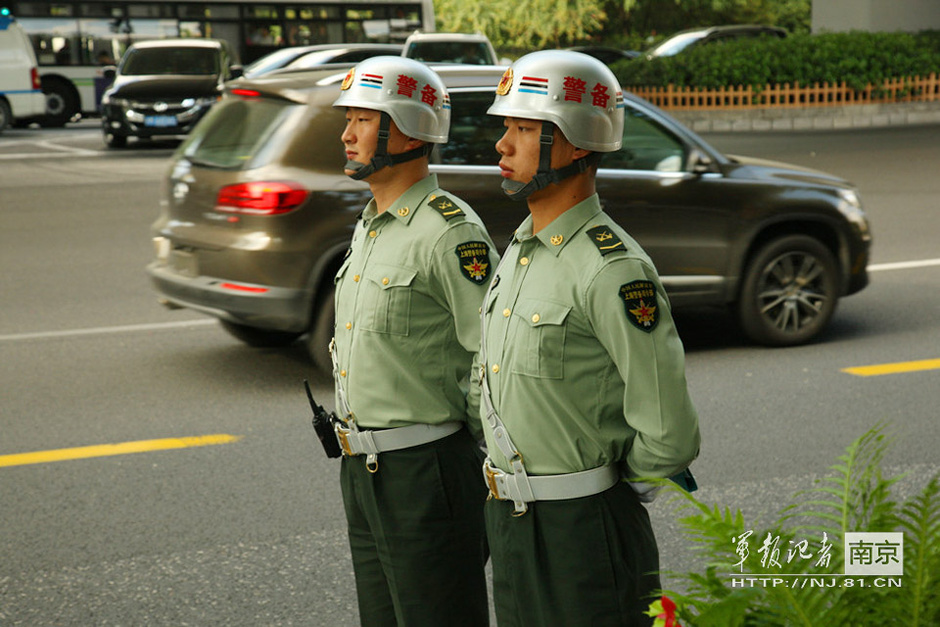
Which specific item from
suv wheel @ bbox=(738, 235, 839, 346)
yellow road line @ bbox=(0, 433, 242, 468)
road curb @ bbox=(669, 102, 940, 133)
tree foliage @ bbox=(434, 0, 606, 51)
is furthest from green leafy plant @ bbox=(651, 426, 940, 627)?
tree foliage @ bbox=(434, 0, 606, 51)

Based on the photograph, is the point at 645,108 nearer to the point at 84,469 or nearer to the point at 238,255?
the point at 238,255

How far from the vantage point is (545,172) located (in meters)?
2.39

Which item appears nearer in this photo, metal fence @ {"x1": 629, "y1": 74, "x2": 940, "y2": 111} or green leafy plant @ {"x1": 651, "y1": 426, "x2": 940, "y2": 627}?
green leafy plant @ {"x1": 651, "y1": 426, "x2": 940, "y2": 627}

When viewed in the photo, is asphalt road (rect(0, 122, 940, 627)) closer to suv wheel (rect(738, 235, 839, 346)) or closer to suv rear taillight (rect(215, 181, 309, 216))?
suv wheel (rect(738, 235, 839, 346))

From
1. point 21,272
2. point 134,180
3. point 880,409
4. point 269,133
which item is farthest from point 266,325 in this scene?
point 134,180

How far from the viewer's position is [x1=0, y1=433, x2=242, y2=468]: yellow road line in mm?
5613

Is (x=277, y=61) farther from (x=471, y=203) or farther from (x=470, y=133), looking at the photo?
(x=471, y=203)

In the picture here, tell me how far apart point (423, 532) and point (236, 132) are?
14.6ft

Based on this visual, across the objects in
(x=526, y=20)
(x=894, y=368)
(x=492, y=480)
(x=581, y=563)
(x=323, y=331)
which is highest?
(x=526, y=20)

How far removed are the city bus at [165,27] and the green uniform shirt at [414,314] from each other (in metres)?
25.8

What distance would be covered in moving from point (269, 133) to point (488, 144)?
1.25 metres

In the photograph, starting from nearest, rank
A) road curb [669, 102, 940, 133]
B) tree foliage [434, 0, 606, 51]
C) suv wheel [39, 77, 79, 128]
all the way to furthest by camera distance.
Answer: road curb [669, 102, 940, 133] → suv wheel [39, 77, 79, 128] → tree foliage [434, 0, 606, 51]

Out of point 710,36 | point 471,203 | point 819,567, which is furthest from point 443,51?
point 819,567

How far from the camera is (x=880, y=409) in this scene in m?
6.23
